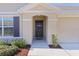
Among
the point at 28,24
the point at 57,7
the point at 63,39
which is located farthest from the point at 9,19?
the point at 63,39

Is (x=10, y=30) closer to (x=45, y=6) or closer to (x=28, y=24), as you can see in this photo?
(x=28, y=24)

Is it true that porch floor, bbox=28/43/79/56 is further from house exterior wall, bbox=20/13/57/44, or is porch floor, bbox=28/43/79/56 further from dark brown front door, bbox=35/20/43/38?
dark brown front door, bbox=35/20/43/38

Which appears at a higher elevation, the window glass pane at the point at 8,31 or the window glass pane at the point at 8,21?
the window glass pane at the point at 8,21

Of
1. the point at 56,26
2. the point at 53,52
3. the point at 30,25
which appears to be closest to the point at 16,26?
the point at 30,25

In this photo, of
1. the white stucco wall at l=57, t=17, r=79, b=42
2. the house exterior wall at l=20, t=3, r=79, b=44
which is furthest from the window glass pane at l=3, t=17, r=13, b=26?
the white stucco wall at l=57, t=17, r=79, b=42

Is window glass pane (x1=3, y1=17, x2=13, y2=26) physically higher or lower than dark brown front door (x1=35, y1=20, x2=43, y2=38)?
higher

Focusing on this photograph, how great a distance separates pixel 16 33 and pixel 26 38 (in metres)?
1.34

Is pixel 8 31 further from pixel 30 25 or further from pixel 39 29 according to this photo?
pixel 39 29

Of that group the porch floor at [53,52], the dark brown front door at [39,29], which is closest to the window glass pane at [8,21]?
the dark brown front door at [39,29]

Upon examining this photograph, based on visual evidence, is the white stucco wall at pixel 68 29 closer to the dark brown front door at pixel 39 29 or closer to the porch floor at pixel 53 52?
the dark brown front door at pixel 39 29

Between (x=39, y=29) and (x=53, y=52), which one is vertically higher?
(x=39, y=29)

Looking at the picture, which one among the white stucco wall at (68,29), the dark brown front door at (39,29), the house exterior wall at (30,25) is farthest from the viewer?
the dark brown front door at (39,29)

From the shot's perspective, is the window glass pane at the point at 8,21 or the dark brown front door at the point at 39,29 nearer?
the window glass pane at the point at 8,21

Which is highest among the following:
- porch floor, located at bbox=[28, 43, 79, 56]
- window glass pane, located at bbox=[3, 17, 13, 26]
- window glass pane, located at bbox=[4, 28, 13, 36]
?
window glass pane, located at bbox=[3, 17, 13, 26]
